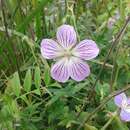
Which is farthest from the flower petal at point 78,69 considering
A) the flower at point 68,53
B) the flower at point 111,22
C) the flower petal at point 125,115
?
the flower at point 111,22

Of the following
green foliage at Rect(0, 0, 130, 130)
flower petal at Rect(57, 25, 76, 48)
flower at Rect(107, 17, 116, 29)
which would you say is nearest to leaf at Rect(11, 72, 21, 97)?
green foliage at Rect(0, 0, 130, 130)

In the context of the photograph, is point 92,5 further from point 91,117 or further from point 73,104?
point 91,117

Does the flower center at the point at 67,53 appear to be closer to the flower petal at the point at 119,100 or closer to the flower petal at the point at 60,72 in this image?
A: the flower petal at the point at 60,72

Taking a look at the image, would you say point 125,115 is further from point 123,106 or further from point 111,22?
point 111,22

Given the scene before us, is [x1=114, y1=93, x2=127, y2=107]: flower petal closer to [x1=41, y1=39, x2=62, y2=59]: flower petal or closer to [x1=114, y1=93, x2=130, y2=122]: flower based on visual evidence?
[x1=114, y1=93, x2=130, y2=122]: flower

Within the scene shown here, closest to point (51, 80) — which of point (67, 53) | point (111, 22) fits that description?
point (67, 53)

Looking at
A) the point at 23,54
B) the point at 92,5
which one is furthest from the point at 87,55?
the point at 92,5
